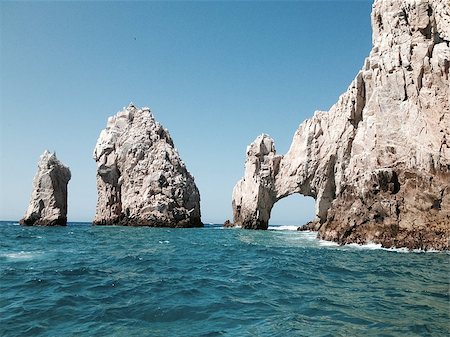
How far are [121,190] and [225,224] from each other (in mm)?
22210

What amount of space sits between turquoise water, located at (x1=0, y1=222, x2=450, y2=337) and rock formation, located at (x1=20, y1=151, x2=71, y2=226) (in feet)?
163

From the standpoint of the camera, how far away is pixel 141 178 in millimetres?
68812

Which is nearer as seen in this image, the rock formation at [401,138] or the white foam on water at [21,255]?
the white foam on water at [21,255]

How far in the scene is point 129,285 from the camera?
520 inches

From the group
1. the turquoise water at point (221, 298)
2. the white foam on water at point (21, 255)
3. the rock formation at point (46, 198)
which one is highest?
the rock formation at point (46, 198)

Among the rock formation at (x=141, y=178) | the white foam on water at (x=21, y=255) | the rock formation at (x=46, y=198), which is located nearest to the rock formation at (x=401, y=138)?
the white foam on water at (x=21, y=255)

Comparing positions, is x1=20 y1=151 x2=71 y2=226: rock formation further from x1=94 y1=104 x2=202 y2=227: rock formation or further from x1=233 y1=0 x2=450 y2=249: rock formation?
x1=233 y1=0 x2=450 y2=249: rock formation

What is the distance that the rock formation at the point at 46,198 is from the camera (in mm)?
65125

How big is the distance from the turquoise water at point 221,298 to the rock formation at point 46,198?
49655 millimetres

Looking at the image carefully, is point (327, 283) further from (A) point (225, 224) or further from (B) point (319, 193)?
(A) point (225, 224)

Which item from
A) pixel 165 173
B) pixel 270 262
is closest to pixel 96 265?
pixel 270 262

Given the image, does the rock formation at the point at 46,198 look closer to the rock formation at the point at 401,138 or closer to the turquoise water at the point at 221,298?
the rock formation at the point at 401,138

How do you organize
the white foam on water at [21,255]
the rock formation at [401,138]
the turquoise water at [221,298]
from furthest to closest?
the rock formation at [401,138] → the white foam on water at [21,255] → the turquoise water at [221,298]

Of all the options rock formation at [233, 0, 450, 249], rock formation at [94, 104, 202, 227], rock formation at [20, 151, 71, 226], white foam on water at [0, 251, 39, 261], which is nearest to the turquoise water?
white foam on water at [0, 251, 39, 261]
